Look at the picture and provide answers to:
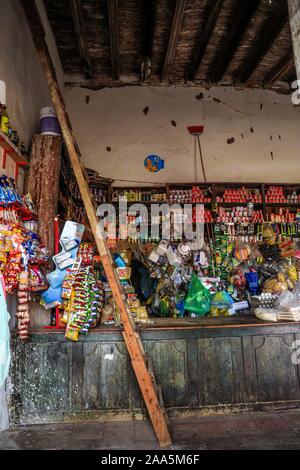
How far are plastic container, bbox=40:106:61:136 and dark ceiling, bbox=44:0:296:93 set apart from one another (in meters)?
1.54

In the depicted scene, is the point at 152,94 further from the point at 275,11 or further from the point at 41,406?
the point at 41,406

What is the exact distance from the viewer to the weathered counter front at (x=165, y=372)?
2959 mm

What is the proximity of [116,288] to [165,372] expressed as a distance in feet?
3.14

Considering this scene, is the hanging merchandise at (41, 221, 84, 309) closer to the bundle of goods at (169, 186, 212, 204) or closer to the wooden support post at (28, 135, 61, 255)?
the wooden support post at (28, 135, 61, 255)

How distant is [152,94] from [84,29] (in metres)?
1.69

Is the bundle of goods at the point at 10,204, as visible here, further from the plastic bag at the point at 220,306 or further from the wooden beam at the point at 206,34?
the wooden beam at the point at 206,34

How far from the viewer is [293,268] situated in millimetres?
4672

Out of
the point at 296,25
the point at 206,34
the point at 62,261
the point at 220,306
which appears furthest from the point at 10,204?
the point at 206,34

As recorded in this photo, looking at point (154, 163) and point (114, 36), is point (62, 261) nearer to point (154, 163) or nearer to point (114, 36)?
point (154, 163)

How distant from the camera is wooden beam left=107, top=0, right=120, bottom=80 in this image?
13.4 ft

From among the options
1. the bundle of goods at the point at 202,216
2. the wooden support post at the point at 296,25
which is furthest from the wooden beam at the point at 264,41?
the bundle of goods at the point at 202,216

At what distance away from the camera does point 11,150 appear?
2855 millimetres

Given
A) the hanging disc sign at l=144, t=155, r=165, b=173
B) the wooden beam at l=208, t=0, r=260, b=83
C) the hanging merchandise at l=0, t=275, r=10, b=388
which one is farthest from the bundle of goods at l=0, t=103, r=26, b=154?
the wooden beam at l=208, t=0, r=260, b=83

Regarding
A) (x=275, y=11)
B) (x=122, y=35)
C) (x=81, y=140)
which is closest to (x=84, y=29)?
(x=122, y=35)
